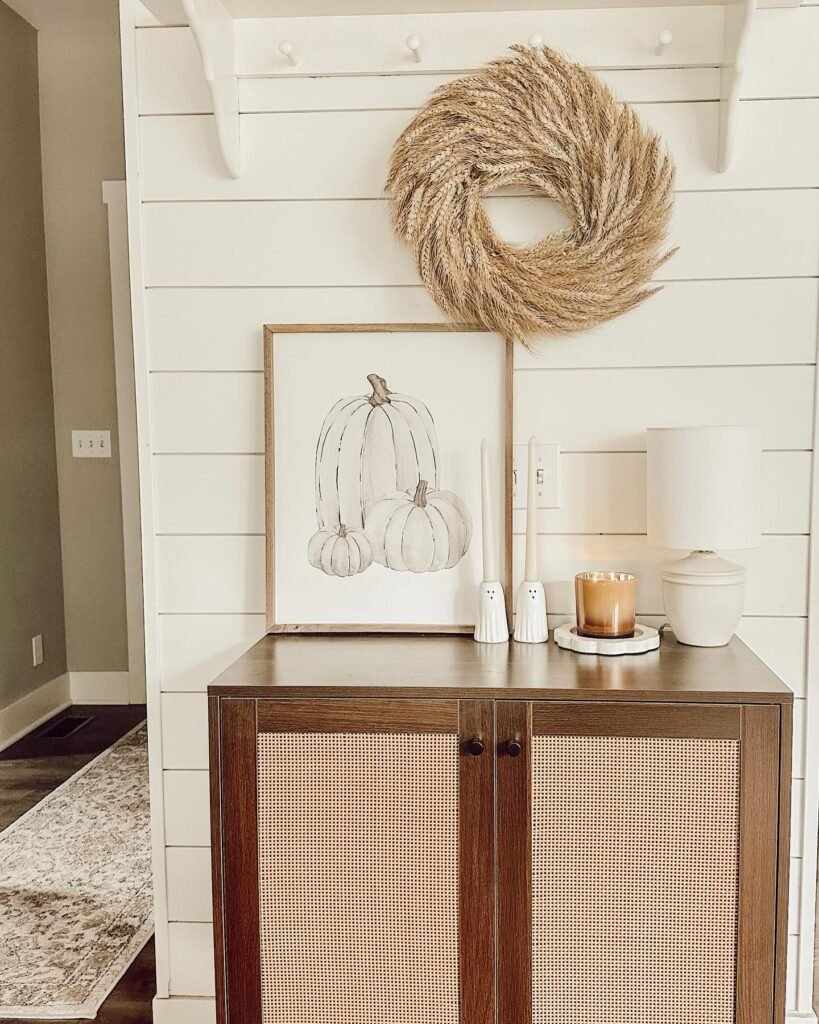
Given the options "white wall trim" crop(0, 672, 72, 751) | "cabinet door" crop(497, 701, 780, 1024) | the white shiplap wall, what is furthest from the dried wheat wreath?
"white wall trim" crop(0, 672, 72, 751)

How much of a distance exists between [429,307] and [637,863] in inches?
42.1

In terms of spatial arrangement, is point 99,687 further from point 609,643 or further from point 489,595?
point 609,643

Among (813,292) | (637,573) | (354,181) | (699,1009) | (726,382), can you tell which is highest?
(354,181)

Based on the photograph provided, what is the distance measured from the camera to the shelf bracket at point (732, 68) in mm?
1619

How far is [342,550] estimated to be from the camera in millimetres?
1911

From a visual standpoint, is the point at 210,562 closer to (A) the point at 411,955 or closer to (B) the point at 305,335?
(B) the point at 305,335

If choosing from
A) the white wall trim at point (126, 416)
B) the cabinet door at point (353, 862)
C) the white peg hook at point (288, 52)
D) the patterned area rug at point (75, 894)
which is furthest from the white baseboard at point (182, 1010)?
the white wall trim at point (126, 416)

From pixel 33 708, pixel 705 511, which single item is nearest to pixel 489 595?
pixel 705 511

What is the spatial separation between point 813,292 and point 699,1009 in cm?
128

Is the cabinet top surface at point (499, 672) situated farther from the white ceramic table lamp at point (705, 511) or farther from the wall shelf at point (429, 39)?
the wall shelf at point (429, 39)

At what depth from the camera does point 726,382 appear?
1.85 metres

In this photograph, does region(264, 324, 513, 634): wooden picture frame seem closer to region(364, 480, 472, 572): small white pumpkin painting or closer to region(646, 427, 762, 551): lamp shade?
region(364, 480, 472, 572): small white pumpkin painting

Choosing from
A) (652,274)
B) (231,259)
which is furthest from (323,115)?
(652,274)

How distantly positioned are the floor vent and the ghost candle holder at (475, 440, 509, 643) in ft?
8.47
